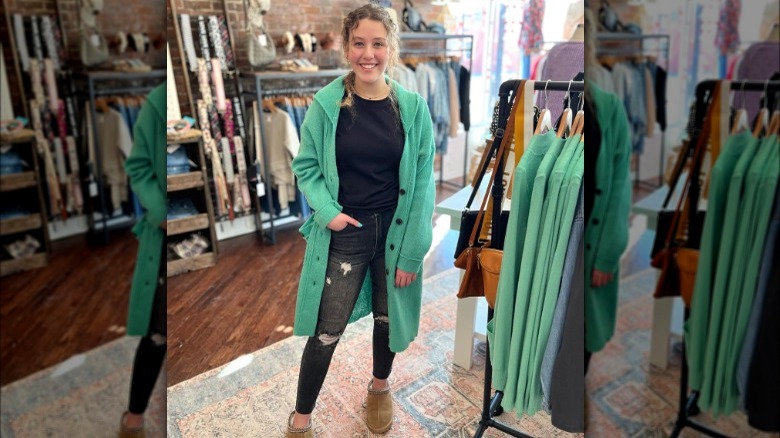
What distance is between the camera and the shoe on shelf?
0.38 m

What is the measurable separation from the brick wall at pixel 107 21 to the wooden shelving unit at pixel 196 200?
1085 millimetres

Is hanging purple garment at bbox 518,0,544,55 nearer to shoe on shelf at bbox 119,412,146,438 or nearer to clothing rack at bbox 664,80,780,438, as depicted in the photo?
clothing rack at bbox 664,80,780,438

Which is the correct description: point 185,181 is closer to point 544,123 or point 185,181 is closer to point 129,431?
point 544,123

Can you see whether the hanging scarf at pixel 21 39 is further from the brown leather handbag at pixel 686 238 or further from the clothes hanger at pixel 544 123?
the clothes hanger at pixel 544 123

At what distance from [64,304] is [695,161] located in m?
0.40

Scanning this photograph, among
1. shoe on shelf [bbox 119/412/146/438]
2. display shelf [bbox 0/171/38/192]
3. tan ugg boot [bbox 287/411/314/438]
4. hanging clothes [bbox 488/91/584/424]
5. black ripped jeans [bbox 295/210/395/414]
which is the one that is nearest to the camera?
display shelf [bbox 0/171/38/192]

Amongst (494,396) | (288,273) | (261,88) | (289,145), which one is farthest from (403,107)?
(494,396)

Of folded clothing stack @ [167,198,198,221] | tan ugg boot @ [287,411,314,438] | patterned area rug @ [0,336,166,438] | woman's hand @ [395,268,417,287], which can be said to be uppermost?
patterned area rug @ [0,336,166,438]

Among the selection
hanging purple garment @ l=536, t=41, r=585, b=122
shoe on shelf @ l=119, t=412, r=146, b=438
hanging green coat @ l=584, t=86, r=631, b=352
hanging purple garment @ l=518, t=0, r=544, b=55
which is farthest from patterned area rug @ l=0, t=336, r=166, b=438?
hanging purple garment @ l=518, t=0, r=544, b=55

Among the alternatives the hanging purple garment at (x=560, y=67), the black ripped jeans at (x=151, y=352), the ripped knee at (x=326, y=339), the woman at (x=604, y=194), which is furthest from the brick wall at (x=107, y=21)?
the ripped knee at (x=326, y=339)

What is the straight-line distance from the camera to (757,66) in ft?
0.95

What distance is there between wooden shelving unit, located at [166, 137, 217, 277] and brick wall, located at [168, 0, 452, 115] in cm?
16

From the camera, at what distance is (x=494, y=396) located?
1567mm

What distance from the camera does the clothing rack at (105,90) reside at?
323 mm
